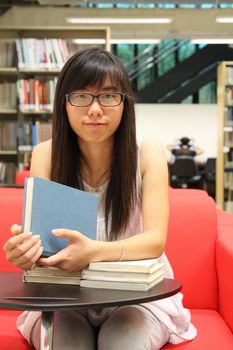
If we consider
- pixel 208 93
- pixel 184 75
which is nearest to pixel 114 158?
pixel 208 93

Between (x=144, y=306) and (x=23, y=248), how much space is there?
16.9 inches

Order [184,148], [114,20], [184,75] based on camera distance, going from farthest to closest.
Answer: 1. [184,75]
2. [184,148]
3. [114,20]

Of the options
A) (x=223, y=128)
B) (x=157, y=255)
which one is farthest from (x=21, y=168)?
(x=157, y=255)

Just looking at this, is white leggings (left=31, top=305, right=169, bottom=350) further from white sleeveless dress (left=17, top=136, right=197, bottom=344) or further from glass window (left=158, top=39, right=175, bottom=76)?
glass window (left=158, top=39, right=175, bottom=76)

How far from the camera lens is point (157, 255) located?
155 cm

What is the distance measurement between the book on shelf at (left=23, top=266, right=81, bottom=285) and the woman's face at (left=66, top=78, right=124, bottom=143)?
1.41 feet

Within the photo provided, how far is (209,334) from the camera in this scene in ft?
5.69

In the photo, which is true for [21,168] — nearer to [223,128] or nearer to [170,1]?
[223,128]

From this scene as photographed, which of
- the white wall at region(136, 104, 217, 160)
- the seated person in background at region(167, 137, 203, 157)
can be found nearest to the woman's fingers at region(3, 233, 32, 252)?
the seated person in background at region(167, 137, 203, 157)

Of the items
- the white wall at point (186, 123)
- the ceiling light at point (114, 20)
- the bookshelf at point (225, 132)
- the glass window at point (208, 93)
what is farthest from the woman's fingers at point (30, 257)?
the glass window at point (208, 93)

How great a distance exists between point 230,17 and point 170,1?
1217 millimetres

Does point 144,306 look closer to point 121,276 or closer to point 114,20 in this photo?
point 121,276

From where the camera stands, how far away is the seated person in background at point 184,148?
11312mm

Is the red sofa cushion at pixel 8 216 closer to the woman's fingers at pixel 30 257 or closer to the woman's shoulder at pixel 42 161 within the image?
the woman's shoulder at pixel 42 161
